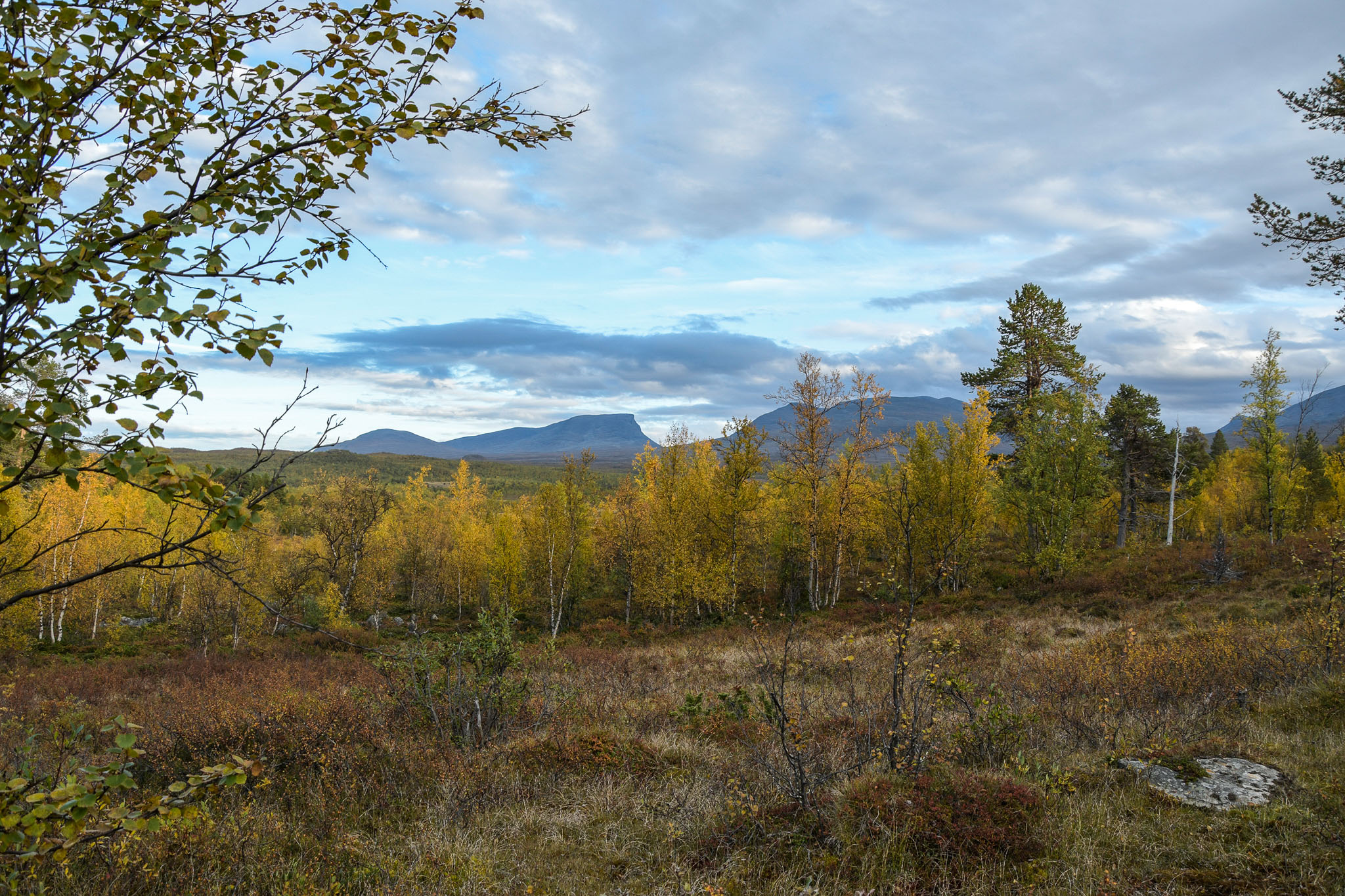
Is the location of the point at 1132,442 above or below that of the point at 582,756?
above

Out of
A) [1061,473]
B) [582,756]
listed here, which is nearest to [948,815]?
[582,756]

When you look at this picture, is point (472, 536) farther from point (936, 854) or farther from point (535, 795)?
point (936, 854)

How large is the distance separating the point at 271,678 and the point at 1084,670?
1510 cm

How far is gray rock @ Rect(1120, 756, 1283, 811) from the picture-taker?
17.0ft

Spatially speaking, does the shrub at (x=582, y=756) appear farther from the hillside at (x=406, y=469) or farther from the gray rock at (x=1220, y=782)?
the hillside at (x=406, y=469)

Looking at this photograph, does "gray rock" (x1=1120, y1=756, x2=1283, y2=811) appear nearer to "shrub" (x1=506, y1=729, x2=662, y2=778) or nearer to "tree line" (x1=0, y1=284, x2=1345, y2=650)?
"shrub" (x1=506, y1=729, x2=662, y2=778)

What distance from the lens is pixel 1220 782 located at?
5.45 metres

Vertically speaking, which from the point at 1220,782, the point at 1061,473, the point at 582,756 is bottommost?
the point at 582,756

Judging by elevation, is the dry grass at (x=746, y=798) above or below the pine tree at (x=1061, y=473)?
below

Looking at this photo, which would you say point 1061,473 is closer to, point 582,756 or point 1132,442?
point 1132,442

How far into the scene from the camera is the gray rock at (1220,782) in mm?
5180

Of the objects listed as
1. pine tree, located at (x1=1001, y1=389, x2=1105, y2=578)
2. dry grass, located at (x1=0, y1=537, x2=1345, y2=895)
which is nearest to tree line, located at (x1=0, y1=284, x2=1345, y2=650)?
pine tree, located at (x1=1001, y1=389, x2=1105, y2=578)

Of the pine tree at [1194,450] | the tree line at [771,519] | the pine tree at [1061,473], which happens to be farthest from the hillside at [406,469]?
the pine tree at [1061,473]

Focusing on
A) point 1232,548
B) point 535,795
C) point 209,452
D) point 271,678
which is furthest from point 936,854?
point 209,452
